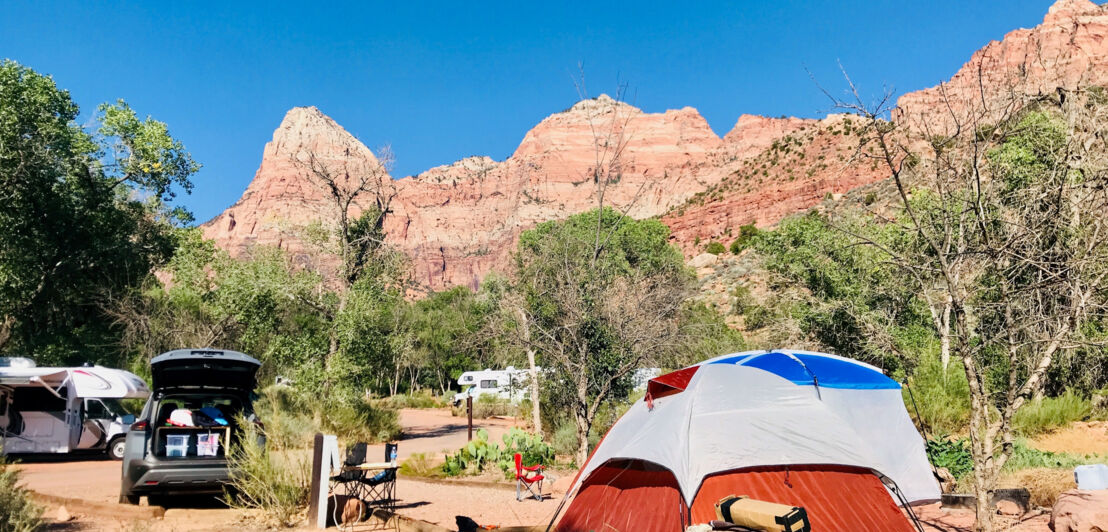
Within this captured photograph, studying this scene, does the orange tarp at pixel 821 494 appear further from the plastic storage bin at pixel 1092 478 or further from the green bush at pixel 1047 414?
the green bush at pixel 1047 414

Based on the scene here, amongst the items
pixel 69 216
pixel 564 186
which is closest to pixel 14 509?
pixel 69 216

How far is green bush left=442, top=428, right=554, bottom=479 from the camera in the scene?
13656 mm

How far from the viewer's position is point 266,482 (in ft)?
28.9

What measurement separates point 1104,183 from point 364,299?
691 inches

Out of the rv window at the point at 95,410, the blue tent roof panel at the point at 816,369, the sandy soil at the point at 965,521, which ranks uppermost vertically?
the blue tent roof panel at the point at 816,369

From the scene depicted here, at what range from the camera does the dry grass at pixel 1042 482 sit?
30.5 ft

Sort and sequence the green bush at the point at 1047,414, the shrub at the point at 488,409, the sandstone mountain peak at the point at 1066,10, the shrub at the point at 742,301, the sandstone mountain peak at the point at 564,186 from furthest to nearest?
the sandstone mountain peak at the point at 564,186
the shrub at the point at 742,301
the sandstone mountain peak at the point at 1066,10
the shrub at the point at 488,409
the green bush at the point at 1047,414

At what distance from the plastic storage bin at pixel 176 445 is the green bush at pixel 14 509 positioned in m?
1.90

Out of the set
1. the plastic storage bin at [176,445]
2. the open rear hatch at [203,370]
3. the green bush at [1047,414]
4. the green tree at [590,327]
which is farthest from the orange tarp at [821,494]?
the green bush at [1047,414]

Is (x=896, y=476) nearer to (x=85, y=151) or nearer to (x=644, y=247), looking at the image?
(x=85, y=151)

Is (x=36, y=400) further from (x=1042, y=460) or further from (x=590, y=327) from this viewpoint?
(x=1042, y=460)

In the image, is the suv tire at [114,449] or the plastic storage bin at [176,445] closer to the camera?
the plastic storage bin at [176,445]

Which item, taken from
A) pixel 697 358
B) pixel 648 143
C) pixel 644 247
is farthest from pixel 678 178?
pixel 697 358

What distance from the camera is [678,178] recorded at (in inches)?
5007
